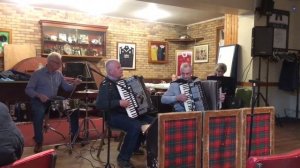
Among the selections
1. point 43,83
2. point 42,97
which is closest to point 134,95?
point 42,97

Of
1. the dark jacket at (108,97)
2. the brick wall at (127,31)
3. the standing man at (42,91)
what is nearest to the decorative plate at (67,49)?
the brick wall at (127,31)

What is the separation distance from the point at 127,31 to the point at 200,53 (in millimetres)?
2226

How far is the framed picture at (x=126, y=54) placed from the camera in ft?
27.6

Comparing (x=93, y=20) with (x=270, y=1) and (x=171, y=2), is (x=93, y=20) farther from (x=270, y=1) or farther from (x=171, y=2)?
(x=270, y=1)

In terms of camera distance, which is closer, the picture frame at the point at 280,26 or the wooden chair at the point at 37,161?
the wooden chair at the point at 37,161

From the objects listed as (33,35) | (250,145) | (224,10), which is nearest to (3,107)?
(250,145)

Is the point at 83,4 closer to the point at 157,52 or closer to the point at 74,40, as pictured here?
the point at 74,40

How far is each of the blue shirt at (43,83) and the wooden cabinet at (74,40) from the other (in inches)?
133

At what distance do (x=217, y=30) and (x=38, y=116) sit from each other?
5677mm

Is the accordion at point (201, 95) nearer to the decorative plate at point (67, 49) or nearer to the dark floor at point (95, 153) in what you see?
the dark floor at point (95, 153)

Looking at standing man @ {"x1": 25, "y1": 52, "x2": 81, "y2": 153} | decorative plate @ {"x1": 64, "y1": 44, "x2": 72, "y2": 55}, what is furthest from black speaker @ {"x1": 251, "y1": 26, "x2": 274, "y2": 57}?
decorative plate @ {"x1": 64, "y1": 44, "x2": 72, "y2": 55}

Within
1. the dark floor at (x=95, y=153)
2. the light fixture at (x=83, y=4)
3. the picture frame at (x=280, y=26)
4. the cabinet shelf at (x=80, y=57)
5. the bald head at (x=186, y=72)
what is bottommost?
the dark floor at (x=95, y=153)

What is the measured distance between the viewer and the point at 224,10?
5.97 metres

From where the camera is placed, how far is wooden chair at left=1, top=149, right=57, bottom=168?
1.15 m
